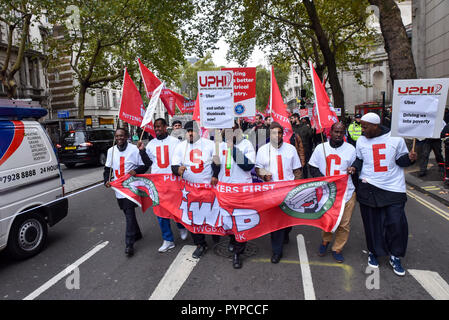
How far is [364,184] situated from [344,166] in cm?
35

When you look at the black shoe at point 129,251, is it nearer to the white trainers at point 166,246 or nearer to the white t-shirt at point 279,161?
the white trainers at point 166,246

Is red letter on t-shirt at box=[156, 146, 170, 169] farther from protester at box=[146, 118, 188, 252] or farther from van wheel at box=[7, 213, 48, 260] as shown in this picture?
van wheel at box=[7, 213, 48, 260]

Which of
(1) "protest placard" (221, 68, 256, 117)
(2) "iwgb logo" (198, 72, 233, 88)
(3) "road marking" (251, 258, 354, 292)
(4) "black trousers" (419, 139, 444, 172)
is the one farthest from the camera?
(4) "black trousers" (419, 139, 444, 172)

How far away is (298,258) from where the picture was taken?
4484mm

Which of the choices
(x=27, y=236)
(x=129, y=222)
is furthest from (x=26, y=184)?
(x=129, y=222)

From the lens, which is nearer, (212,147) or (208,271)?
(208,271)

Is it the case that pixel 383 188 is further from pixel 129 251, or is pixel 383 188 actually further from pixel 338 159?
pixel 129 251

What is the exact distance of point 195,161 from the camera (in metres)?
4.71

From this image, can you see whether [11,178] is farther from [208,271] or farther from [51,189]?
[208,271]

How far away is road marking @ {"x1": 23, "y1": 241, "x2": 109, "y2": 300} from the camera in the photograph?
3.78 m

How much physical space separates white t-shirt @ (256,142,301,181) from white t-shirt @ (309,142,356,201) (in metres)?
0.35

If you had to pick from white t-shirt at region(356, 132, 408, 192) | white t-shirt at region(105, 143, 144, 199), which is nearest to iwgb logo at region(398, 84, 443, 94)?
white t-shirt at region(356, 132, 408, 192)

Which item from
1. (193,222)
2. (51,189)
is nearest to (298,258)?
A: (193,222)

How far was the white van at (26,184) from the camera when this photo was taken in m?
4.34
